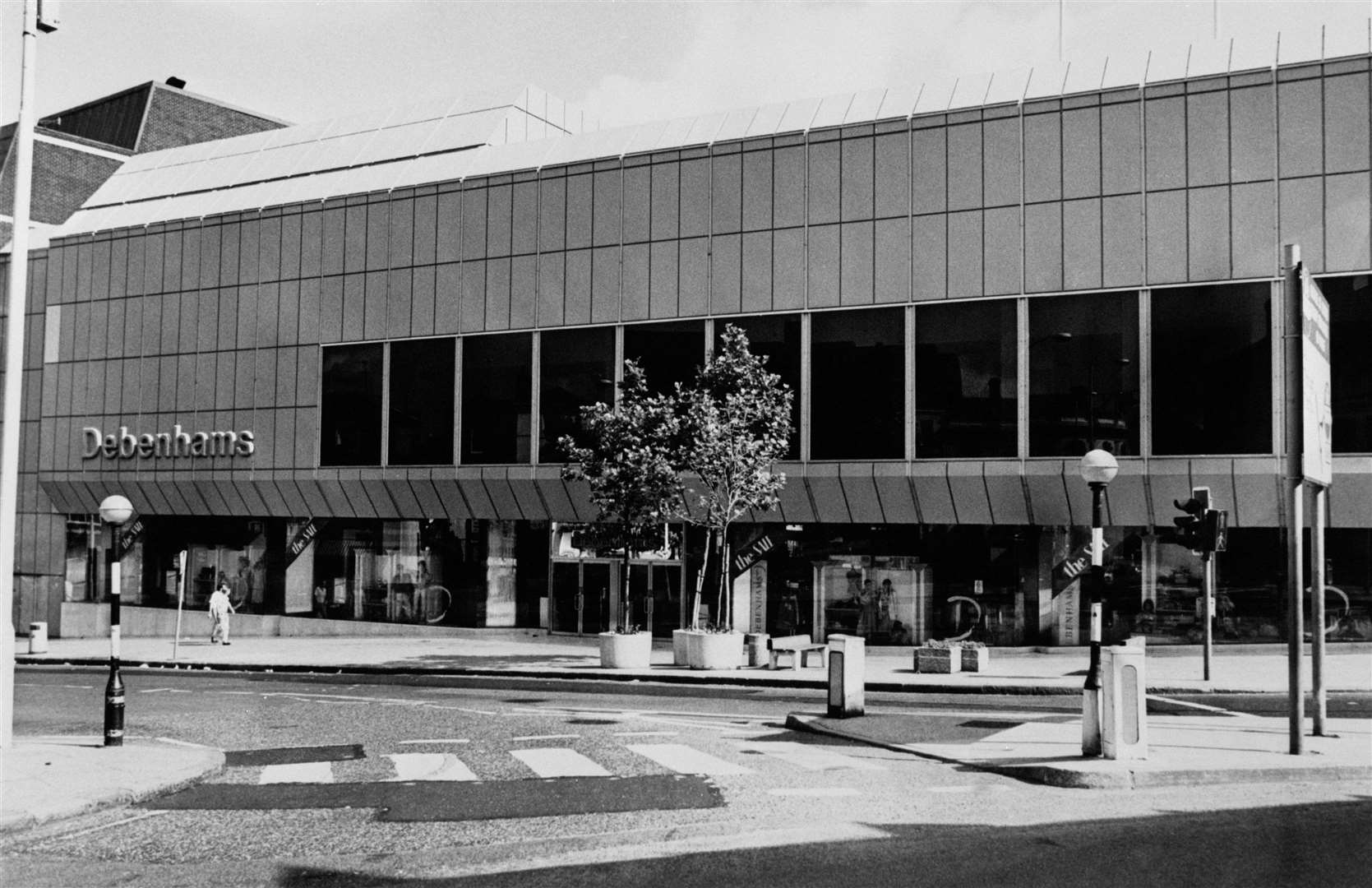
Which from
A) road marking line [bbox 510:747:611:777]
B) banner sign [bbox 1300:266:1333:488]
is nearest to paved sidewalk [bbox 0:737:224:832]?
road marking line [bbox 510:747:611:777]

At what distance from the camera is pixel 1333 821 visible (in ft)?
34.9

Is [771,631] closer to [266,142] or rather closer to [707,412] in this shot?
[707,412]

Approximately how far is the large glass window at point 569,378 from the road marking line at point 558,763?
74.4 feet

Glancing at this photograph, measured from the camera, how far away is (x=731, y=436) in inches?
1128

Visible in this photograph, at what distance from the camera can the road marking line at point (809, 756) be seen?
13766mm

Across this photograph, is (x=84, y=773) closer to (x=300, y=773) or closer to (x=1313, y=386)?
(x=300, y=773)

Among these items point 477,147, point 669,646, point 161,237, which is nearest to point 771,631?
point 669,646

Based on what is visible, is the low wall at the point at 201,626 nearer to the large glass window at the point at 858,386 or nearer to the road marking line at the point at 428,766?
the large glass window at the point at 858,386

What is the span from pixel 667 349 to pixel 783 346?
3.54 m

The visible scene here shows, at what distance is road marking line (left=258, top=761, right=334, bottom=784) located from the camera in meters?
13.4

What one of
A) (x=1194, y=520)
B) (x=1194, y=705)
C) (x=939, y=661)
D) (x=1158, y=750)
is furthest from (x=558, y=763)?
(x=939, y=661)

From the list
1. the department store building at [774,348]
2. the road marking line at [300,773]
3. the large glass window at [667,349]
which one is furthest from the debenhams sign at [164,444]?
the road marking line at [300,773]

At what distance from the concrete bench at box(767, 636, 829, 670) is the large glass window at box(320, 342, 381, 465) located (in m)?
17.3

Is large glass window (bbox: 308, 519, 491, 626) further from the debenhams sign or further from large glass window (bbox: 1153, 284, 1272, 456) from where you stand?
large glass window (bbox: 1153, 284, 1272, 456)
